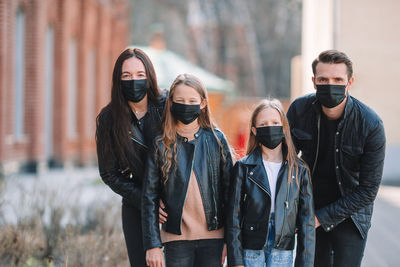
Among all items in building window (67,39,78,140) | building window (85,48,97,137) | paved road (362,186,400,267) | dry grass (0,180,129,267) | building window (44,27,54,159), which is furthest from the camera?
building window (85,48,97,137)

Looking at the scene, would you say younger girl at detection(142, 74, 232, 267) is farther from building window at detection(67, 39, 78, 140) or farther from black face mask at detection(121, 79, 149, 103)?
building window at detection(67, 39, 78, 140)

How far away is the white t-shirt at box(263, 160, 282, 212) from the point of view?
11.0 feet

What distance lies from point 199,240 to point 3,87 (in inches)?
413

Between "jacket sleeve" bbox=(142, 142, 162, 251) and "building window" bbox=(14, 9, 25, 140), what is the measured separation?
11.9m

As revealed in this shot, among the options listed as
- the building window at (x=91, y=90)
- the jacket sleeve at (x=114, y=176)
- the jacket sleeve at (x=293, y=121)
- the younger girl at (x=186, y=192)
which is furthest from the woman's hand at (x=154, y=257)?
the building window at (x=91, y=90)

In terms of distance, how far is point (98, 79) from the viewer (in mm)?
22844

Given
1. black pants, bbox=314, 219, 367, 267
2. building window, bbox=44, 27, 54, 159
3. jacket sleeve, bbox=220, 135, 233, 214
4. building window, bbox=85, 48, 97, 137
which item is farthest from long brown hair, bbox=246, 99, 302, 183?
building window, bbox=85, 48, 97, 137

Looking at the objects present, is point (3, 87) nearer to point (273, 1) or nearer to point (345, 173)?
point (345, 173)

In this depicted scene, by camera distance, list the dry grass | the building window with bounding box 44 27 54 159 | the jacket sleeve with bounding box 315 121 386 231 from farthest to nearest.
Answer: the building window with bounding box 44 27 54 159
the dry grass
the jacket sleeve with bounding box 315 121 386 231

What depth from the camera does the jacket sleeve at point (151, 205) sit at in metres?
3.27

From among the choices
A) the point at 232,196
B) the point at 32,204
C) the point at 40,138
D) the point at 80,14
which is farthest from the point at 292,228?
the point at 80,14

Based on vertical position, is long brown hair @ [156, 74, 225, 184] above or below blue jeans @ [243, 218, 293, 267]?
above

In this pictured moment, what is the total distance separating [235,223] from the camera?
10.7 ft

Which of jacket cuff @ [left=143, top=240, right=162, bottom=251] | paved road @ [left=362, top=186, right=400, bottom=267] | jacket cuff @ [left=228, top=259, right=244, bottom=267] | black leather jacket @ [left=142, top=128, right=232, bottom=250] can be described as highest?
black leather jacket @ [left=142, top=128, right=232, bottom=250]
